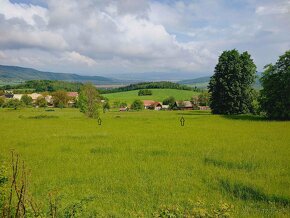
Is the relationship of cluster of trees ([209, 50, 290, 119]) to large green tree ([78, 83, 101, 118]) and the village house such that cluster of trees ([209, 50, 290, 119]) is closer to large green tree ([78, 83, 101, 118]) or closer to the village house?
large green tree ([78, 83, 101, 118])

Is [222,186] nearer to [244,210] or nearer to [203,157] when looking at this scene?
[244,210]

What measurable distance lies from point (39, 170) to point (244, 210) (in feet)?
31.2

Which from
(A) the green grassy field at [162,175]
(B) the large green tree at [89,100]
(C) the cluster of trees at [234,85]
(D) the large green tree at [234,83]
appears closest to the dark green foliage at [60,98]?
(B) the large green tree at [89,100]

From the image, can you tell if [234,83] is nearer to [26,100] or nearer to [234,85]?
[234,85]

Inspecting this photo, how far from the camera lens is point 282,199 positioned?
9422 mm

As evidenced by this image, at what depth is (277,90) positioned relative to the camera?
42812 mm

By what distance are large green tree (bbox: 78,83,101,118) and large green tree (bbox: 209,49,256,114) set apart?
2239 cm

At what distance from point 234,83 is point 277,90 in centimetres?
1101

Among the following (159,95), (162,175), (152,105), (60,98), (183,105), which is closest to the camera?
(162,175)

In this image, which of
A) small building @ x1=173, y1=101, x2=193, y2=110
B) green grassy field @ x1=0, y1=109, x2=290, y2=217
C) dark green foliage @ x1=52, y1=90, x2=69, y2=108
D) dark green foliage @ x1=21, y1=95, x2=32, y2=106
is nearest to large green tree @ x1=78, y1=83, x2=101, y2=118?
green grassy field @ x1=0, y1=109, x2=290, y2=217

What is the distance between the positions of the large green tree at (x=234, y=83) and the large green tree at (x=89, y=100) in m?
22.4

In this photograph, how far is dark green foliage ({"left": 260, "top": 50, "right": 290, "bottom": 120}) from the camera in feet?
136

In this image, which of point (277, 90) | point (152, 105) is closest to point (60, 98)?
point (152, 105)

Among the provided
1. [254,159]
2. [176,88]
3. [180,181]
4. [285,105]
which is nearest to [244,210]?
[180,181]
